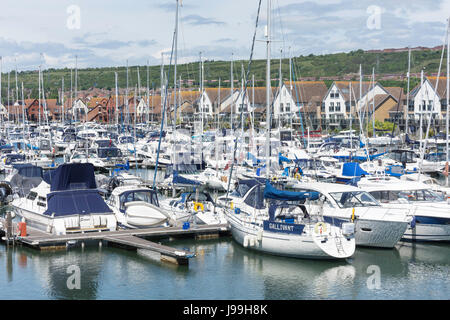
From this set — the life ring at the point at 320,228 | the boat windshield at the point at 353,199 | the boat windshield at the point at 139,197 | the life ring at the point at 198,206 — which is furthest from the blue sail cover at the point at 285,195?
the boat windshield at the point at 139,197

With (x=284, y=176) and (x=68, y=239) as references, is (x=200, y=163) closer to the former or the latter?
(x=284, y=176)

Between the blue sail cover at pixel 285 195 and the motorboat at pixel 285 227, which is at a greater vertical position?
the blue sail cover at pixel 285 195

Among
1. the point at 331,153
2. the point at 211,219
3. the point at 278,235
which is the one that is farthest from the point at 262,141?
the point at 278,235

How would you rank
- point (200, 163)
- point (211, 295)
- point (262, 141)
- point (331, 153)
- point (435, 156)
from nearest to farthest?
point (211, 295) < point (200, 163) < point (435, 156) < point (331, 153) < point (262, 141)

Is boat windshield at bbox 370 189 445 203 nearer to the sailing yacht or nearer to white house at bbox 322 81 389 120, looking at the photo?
the sailing yacht

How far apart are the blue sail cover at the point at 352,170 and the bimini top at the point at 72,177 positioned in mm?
20122

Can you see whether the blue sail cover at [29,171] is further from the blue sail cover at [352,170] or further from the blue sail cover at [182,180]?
the blue sail cover at [352,170]

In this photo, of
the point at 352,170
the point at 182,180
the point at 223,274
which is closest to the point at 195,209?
the point at 223,274

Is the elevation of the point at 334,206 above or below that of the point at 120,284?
above

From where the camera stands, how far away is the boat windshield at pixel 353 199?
106 ft

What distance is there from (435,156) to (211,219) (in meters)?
32.1

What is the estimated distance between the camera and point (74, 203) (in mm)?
33000

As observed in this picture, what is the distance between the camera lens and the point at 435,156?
60.7 m

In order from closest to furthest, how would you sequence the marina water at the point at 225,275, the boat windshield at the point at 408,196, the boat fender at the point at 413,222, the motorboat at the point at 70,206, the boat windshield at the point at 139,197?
the marina water at the point at 225,275, the boat fender at the point at 413,222, the motorboat at the point at 70,206, the boat windshield at the point at 408,196, the boat windshield at the point at 139,197
